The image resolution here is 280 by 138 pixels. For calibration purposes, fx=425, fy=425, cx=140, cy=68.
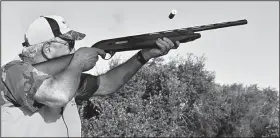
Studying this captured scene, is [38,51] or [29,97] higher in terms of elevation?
[38,51]

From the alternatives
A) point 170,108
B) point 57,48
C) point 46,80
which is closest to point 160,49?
point 57,48

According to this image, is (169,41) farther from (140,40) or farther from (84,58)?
(84,58)

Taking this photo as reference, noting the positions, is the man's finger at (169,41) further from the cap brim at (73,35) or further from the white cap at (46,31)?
the white cap at (46,31)

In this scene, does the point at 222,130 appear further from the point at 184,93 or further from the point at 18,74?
the point at 18,74

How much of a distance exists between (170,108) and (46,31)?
2072cm

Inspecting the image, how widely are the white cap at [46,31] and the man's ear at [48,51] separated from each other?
2.1 inches

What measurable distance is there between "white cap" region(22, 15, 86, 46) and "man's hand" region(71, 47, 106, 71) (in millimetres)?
180

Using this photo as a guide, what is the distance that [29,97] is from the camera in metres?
3.24

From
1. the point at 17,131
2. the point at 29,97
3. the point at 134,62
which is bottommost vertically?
the point at 17,131

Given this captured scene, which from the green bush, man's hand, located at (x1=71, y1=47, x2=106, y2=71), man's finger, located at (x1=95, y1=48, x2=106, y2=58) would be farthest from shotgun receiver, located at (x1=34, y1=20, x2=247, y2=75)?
the green bush

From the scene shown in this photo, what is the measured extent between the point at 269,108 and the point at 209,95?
790 inches

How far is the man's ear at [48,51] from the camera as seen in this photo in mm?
3604

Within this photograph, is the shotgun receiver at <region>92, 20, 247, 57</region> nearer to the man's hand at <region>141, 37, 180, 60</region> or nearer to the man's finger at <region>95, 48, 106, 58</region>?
the man's hand at <region>141, 37, 180, 60</region>

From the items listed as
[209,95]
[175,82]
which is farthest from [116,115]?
[209,95]
